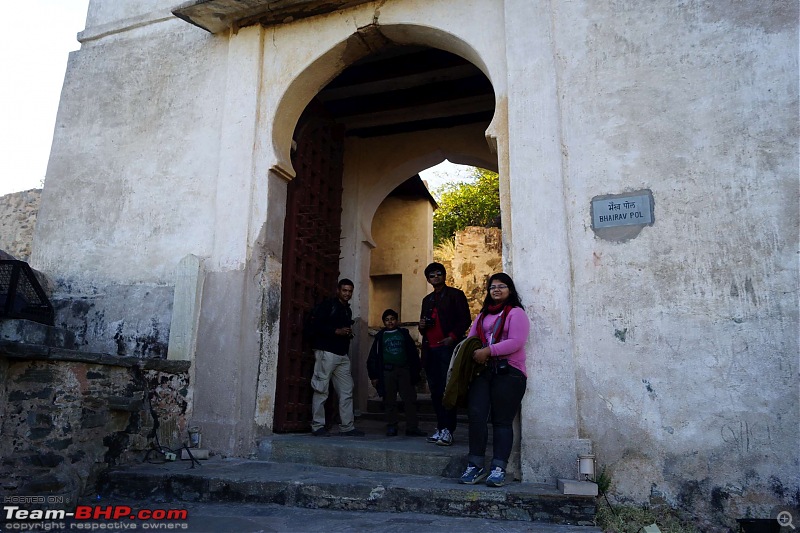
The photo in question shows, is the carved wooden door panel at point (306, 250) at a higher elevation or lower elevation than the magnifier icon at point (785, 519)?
higher

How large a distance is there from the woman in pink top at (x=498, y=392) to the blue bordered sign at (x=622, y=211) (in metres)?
0.98

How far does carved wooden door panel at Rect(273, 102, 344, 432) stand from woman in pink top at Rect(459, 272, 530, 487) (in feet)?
7.39

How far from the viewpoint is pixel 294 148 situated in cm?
627

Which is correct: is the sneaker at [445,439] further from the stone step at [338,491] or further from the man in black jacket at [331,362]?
the man in black jacket at [331,362]

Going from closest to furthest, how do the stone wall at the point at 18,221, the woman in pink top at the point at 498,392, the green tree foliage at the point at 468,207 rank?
the woman in pink top at the point at 498,392
the stone wall at the point at 18,221
the green tree foliage at the point at 468,207

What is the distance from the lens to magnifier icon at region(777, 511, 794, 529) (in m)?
3.65

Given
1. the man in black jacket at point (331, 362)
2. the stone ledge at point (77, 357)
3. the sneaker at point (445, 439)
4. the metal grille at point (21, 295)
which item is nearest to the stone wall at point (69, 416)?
the stone ledge at point (77, 357)

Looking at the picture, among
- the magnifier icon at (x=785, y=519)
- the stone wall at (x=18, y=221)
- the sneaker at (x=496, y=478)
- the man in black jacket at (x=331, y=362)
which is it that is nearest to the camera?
the magnifier icon at (x=785, y=519)

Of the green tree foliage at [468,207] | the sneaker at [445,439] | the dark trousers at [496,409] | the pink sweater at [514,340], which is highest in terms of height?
the green tree foliage at [468,207]

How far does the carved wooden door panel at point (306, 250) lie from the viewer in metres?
5.82

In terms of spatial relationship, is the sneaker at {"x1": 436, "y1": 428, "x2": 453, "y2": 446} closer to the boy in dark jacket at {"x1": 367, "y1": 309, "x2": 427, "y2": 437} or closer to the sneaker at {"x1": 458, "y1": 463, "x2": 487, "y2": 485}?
the boy in dark jacket at {"x1": 367, "y1": 309, "x2": 427, "y2": 437}

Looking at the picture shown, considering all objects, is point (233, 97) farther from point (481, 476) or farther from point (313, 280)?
point (481, 476)

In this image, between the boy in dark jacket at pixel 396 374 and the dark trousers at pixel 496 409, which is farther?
the boy in dark jacket at pixel 396 374

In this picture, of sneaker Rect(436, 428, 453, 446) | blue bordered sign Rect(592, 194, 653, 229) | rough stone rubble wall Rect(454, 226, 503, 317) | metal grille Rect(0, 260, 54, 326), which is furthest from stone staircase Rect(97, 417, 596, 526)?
rough stone rubble wall Rect(454, 226, 503, 317)
